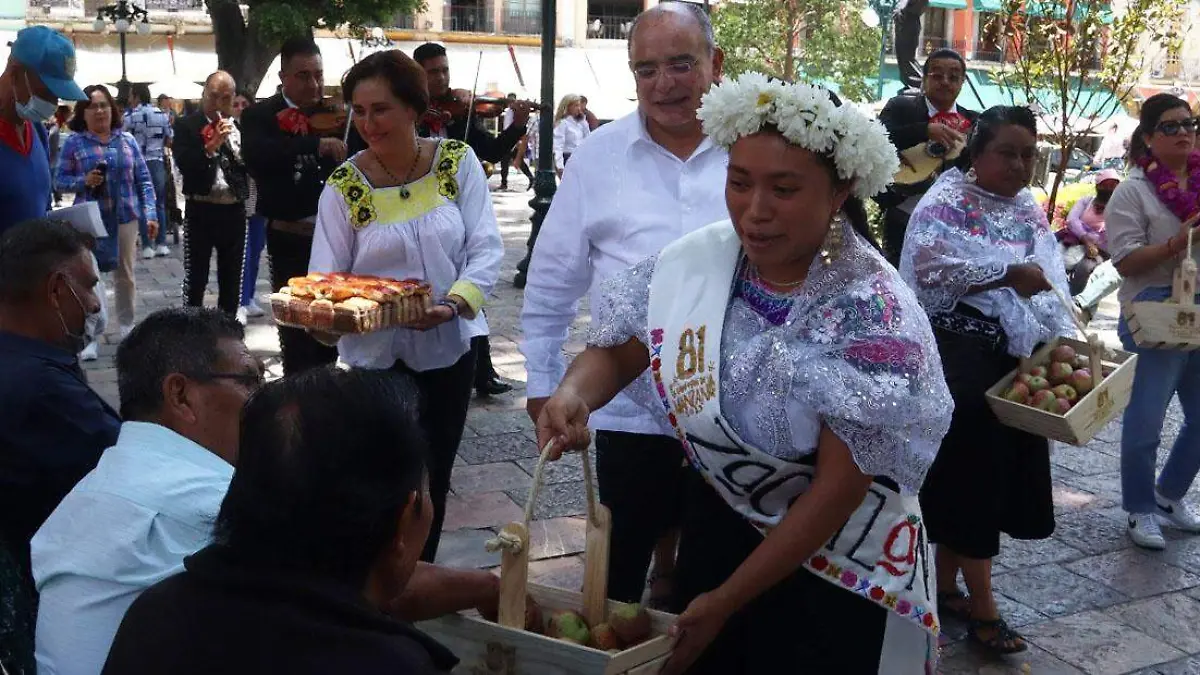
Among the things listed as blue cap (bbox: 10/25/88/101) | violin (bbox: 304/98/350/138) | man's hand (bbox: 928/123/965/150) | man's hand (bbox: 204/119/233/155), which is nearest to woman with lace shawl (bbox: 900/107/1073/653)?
man's hand (bbox: 928/123/965/150)

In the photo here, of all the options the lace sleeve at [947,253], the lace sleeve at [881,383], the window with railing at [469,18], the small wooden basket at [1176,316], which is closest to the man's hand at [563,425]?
the lace sleeve at [881,383]

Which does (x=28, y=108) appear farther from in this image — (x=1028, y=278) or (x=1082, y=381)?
(x=1082, y=381)

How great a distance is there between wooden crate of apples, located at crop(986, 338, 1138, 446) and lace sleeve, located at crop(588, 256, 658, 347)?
1.87m

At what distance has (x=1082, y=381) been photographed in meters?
4.11

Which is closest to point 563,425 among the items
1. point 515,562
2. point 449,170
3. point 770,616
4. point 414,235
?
point 515,562

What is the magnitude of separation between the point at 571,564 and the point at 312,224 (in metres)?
2.19

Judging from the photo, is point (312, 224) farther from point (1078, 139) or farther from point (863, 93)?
point (863, 93)

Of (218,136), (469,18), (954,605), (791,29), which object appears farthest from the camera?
(469,18)

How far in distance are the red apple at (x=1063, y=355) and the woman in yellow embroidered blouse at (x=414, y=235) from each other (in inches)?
79.6

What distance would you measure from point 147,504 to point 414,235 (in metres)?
1.96

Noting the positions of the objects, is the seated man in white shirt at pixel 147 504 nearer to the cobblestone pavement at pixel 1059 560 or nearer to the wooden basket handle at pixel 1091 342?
the cobblestone pavement at pixel 1059 560

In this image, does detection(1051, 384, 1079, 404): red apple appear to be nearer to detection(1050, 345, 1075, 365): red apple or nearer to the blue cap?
detection(1050, 345, 1075, 365): red apple

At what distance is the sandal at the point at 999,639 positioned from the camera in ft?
13.4

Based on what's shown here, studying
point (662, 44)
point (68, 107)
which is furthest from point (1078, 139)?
point (68, 107)
